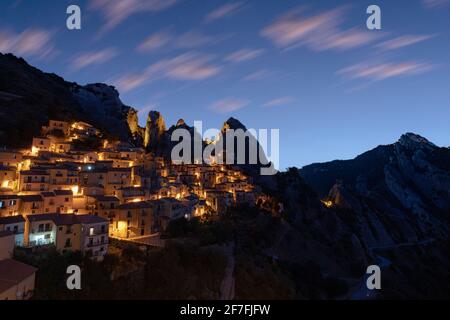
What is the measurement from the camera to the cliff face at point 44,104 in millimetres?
79525

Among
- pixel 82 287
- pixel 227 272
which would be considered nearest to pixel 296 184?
pixel 227 272

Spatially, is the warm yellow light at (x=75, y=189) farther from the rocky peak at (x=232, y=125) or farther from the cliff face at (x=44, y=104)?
the rocky peak at (x=232, y=125)

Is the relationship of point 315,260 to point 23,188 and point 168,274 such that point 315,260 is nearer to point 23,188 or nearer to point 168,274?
point 168,274

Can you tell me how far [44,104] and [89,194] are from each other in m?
54.6

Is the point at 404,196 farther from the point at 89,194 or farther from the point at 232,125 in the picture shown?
the point at 89,194

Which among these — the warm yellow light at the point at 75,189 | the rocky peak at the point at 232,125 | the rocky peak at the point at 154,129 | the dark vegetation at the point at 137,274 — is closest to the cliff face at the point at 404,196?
the rocky peak at the point at 232,125

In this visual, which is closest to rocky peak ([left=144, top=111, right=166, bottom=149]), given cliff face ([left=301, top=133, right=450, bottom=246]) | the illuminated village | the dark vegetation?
the illuminated village

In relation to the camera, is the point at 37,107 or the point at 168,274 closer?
the point at 168,274

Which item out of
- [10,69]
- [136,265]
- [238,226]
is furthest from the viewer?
[10,69]

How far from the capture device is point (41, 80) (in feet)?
398

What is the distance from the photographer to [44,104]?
321 ft

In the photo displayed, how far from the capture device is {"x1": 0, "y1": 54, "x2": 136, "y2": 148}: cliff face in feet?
261

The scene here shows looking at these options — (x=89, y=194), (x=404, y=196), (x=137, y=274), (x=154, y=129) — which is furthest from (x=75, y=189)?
(x=404, y=196)

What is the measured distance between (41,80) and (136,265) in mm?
105522
